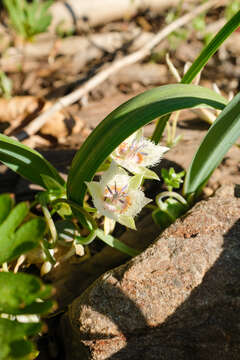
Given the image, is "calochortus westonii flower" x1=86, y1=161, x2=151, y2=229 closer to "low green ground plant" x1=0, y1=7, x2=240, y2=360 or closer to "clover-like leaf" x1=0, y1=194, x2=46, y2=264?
"low green ground plant" x1=0, y1=7, x2=240, y2=360

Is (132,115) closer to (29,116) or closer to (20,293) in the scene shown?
(20,293)

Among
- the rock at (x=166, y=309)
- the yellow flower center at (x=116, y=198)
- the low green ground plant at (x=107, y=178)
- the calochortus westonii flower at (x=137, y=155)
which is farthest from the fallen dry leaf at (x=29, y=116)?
the rock at (x=166, y=309)

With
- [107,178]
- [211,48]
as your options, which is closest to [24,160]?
[107,178]

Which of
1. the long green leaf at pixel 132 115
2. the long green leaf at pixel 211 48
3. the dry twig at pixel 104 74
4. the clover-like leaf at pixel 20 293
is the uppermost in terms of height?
the long green leaf at pixel 211 48

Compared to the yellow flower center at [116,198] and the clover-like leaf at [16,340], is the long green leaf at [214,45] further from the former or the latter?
the clover-like leaf at [16,340]

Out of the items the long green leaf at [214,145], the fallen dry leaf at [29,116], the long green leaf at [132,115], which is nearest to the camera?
the long green leaf at [132,115]

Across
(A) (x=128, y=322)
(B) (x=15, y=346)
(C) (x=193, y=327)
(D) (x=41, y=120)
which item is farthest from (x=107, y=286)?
(D) (x=41, y=120)

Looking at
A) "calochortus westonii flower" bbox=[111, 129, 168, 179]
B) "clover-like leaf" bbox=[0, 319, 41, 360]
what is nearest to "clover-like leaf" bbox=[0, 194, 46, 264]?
"clover-like leaf" bbox=[0, 319, 41, 360]
